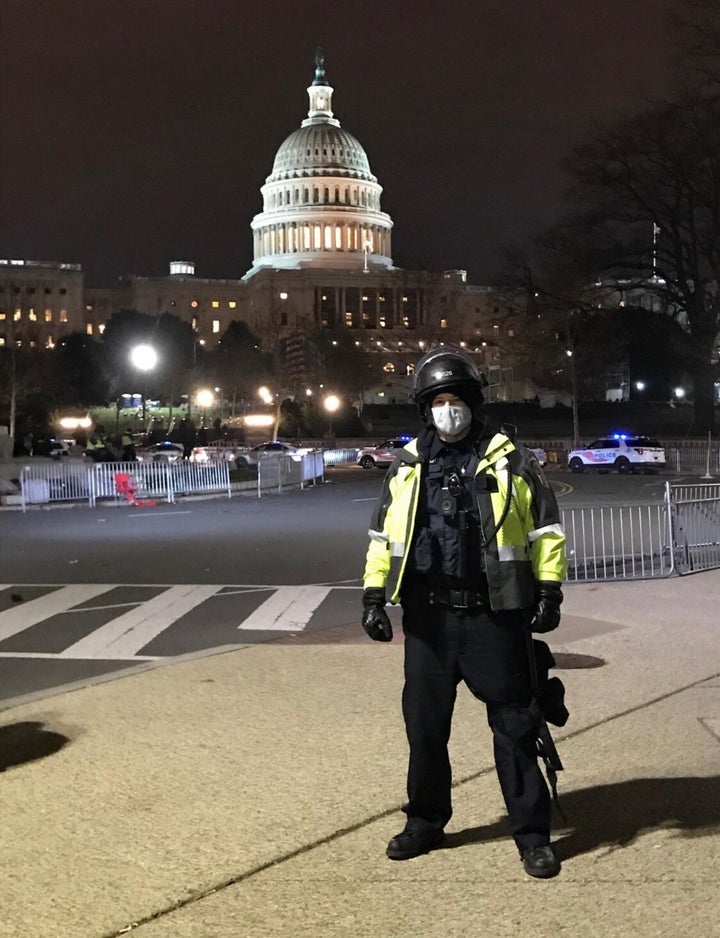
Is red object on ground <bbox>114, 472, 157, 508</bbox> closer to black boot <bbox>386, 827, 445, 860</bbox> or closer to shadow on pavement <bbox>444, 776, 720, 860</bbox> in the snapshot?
shadow on pavement <bbox>444, 776, 720, 860</bbox>

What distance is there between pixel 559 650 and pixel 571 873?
4420 mm

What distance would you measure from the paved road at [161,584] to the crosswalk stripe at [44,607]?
0.05 feet

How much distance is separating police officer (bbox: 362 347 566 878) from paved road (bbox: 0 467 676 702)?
427 centimetres

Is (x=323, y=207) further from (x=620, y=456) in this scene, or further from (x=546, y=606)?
(x=546, y=606)

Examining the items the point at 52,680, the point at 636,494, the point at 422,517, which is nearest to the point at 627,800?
the point at 422,517

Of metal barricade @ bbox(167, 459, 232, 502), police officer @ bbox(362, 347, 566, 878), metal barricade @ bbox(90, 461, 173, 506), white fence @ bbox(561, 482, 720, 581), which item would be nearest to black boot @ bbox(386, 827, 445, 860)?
police officer @ bbox(362, 347, 566, 878)

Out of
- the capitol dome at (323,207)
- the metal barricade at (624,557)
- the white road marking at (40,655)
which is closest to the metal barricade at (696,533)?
the metal barricade at (624,557)

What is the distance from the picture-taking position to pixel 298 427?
243 feet

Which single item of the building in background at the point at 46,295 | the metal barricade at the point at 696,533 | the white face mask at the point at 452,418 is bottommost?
the metal barricade at the point at 696,533

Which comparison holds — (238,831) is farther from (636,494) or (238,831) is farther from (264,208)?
(264,208)

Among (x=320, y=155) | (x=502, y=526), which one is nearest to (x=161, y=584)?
(x=502, y=526)

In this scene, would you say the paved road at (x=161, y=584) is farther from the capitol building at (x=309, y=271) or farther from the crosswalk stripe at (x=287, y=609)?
the capitol building at (x=309, y=271)

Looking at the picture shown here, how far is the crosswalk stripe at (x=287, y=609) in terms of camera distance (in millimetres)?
10555

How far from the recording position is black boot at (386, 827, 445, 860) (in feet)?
14.2
